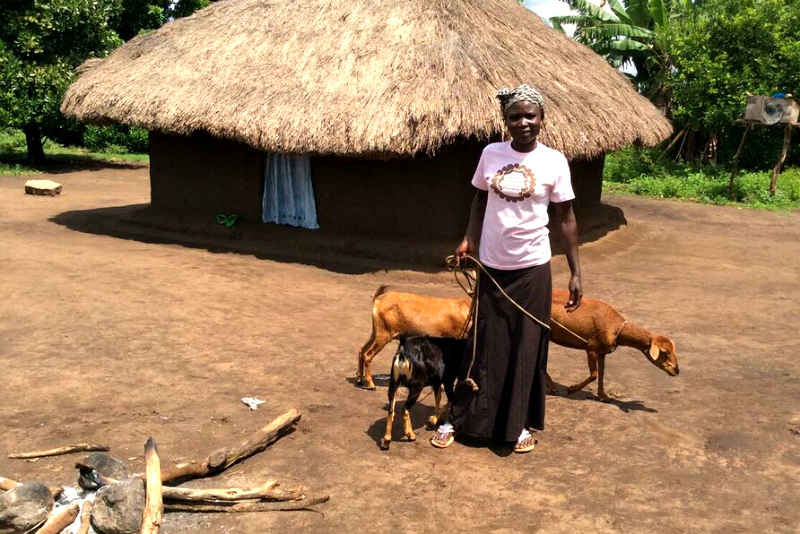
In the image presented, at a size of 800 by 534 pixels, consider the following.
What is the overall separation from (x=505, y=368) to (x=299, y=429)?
1.26 meters

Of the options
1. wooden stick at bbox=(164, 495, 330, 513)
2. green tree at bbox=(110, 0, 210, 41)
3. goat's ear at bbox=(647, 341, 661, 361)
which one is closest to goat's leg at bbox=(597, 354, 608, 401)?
goat's ear at bbox=(647, 341, 661, 361)

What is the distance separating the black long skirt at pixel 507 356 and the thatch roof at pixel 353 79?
4.65 m

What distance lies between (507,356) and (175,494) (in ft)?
6.05

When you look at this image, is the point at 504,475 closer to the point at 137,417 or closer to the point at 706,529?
the point at 706,529

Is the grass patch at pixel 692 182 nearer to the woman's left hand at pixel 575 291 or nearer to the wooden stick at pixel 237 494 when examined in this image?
the woman's left hand at pixel 575 291

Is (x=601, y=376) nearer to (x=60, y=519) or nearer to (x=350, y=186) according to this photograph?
(x=60, y=519)

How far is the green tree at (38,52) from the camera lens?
Result: 16297mm

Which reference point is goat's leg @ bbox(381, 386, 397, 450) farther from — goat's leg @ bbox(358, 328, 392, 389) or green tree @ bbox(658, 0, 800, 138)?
green tree @ bbox(658, 0, 800, 138)

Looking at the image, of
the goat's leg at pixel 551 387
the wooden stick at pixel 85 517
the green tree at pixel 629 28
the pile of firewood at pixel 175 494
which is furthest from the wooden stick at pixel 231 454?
the green tree at pixel 629 28

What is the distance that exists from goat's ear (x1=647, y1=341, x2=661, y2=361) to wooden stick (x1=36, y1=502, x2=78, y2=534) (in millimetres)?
3433

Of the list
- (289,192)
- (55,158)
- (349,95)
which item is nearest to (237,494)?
(349,95)

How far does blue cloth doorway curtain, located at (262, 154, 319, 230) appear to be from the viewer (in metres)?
10.4

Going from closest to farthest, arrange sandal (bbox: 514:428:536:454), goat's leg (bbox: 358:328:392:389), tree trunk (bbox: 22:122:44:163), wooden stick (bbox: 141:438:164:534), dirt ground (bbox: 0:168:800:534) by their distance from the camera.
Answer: wooden stick (bbox: 141:438:164:534)
dirt ground (bbox: 0:168:800:534)
sandal (bbox: 514:428:536:454)
goat's leg (bbox: 358:328:392:389)
tree trunk (bbox: 22:122:44:163)

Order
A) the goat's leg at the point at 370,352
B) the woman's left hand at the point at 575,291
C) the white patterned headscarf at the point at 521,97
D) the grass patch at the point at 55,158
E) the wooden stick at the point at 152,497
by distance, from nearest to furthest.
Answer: the wooden stick at the point at 152,497 < the white patterned headscarf at the point at 521,97 < the woman's left hand at the point at 575,291 < the goat's leg at the point at 370,352 < the grass patch at the point at 55,158
